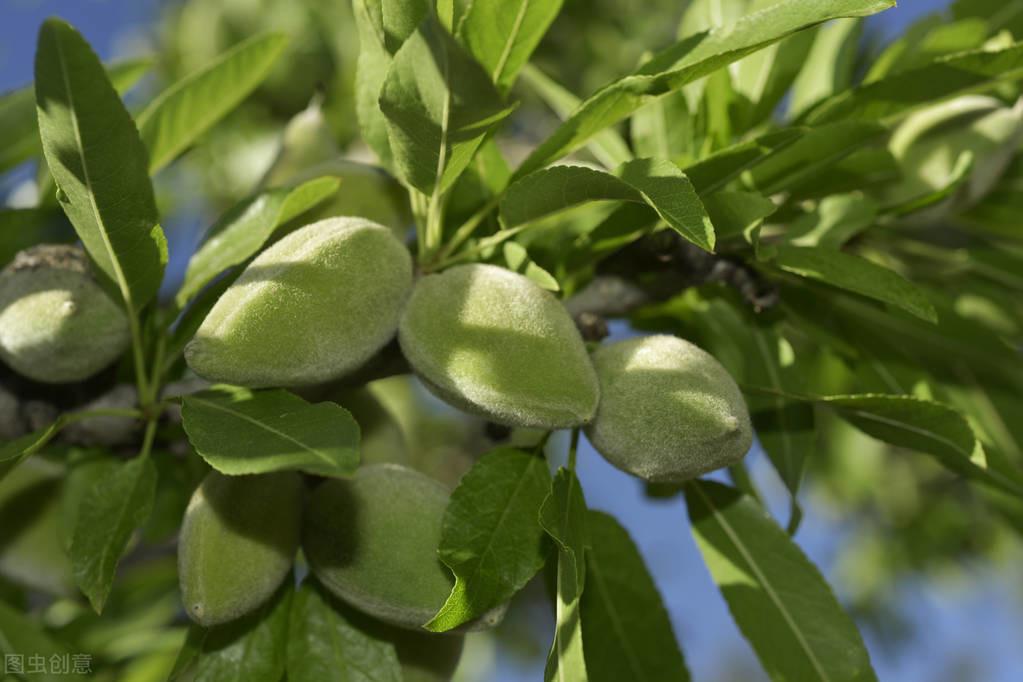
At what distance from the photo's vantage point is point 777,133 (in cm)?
98

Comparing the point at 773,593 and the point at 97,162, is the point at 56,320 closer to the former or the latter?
the point at 97,162

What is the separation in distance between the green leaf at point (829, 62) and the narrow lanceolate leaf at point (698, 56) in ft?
1.72

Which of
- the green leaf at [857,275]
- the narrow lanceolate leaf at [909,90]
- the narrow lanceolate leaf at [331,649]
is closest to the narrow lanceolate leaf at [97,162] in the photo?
the narrow lanceolate leaf at [331,649]

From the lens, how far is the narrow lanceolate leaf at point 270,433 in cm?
75

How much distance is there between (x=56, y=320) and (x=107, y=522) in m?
0.24

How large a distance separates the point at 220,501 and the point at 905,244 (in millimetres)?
1102

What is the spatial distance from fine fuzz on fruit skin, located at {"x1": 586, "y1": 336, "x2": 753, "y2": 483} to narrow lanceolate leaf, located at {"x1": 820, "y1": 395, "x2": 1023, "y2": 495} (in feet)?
0.59

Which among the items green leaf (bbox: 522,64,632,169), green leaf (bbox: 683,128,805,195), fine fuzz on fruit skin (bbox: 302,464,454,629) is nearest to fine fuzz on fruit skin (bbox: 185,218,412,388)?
fine fuzz on fruit skin (bbox: 302,464,454,629)

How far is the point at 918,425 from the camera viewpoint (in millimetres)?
1015

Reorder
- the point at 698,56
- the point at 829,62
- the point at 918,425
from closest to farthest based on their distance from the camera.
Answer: the point at 698,56, the point at 918,425, the point at 829,62

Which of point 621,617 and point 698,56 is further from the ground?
point 698,56

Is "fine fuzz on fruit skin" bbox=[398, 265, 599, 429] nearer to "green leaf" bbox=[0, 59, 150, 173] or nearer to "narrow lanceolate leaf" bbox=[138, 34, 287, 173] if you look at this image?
"narrow lanceolate leaf" bbox=[138, 34, 287, 173]

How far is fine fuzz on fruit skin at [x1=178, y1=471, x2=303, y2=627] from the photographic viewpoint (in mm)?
894

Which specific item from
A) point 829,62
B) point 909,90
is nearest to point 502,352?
point 909,90
